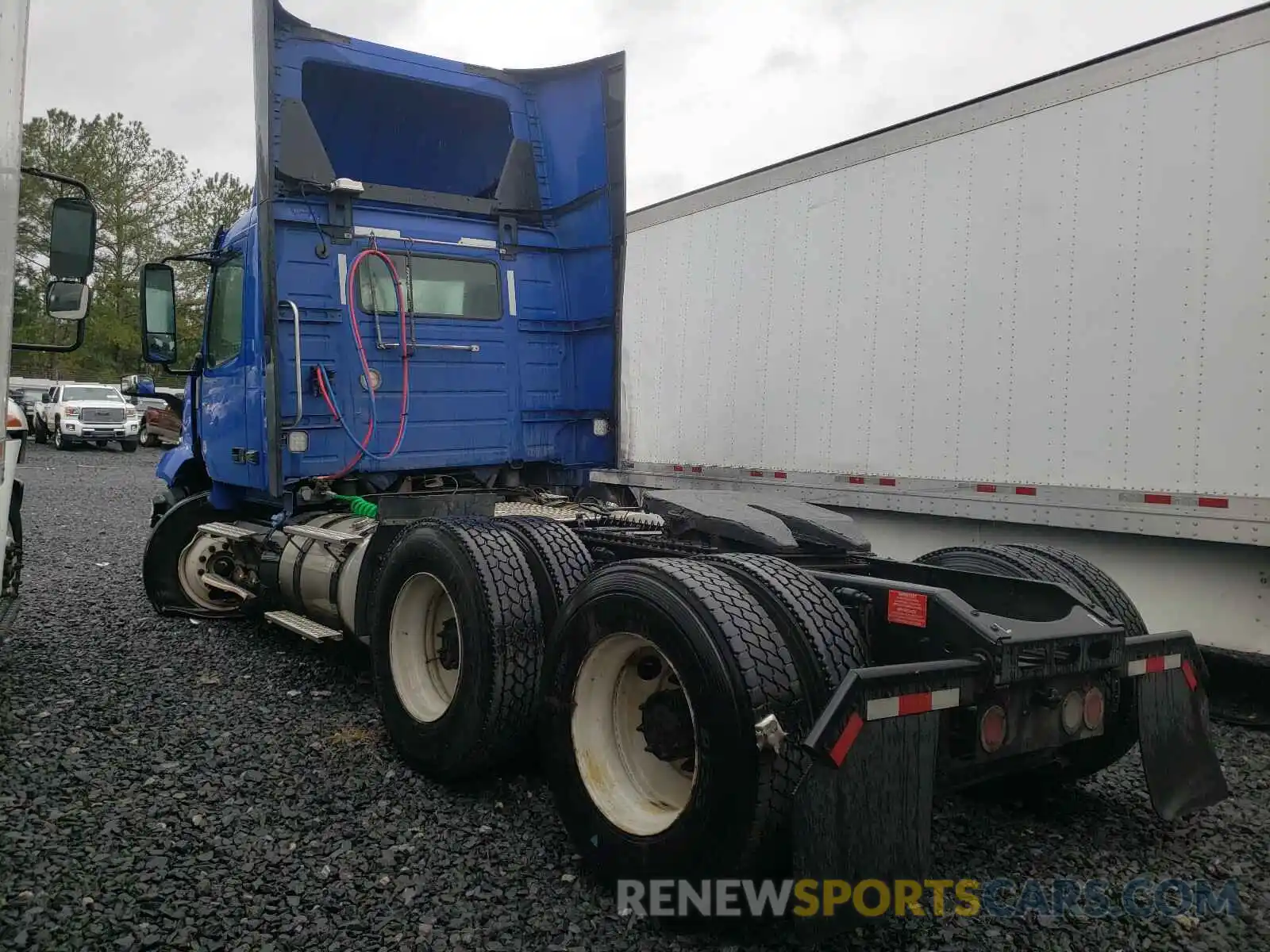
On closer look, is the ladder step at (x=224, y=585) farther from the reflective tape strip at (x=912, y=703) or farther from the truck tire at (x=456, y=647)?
the reflective tape strip at (x=912, y=703)

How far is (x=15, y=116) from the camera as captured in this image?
3023 millimetres

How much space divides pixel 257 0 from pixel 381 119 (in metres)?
1.23

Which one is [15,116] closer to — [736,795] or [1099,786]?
[736,795]

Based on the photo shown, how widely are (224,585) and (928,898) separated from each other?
201 inches

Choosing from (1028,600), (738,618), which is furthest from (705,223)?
(738,618)

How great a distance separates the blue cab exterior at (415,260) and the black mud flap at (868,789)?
3.83 metres

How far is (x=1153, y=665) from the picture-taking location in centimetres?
287

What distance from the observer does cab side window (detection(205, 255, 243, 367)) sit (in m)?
5.81

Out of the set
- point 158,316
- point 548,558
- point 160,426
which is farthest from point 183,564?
point 160,426

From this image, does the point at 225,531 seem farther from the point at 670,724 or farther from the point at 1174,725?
the point at 1174,725

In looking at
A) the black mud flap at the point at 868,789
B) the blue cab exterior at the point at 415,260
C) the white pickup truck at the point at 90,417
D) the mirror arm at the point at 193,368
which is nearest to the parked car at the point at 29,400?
the white pickup truck at the point at 90,417

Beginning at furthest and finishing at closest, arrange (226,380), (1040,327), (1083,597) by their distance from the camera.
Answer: (226,380) < (1040,327) < (1083,597)

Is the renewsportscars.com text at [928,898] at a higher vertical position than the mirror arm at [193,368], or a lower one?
lower

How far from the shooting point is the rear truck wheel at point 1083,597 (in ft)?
9.91
